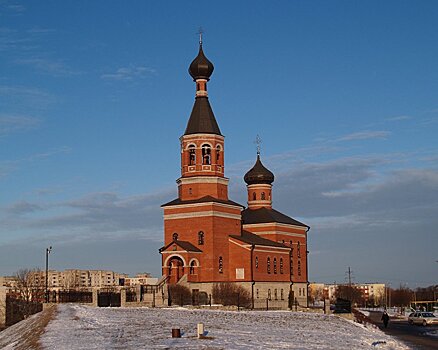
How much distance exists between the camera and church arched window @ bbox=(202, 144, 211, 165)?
6059cm

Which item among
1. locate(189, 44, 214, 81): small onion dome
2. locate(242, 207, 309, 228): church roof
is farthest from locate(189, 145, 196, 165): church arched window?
locate(242, 207, 309, 228): church roof

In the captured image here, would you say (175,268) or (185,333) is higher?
(175,268)

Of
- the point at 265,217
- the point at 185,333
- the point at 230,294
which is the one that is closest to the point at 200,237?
the point at 230,294

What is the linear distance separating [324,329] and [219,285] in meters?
27.3

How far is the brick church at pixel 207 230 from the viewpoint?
191 ft

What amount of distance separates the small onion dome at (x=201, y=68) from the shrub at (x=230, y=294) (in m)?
17.7

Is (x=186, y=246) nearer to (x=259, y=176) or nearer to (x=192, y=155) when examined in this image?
(x=192, y=155)

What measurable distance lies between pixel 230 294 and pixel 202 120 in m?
14.7

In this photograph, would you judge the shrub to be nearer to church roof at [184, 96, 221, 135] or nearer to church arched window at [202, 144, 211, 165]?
church arched window at [202, 144, 211, 165]

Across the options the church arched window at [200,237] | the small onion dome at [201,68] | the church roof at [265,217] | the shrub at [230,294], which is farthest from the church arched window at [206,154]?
the church roof at [265,217]

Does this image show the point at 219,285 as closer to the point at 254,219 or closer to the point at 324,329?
the point at 254,219

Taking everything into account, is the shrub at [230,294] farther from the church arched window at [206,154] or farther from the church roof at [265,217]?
the church roof at [265,217]

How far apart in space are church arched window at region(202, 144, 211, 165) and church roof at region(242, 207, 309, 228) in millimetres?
11663

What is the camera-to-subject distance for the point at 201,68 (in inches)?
2437
